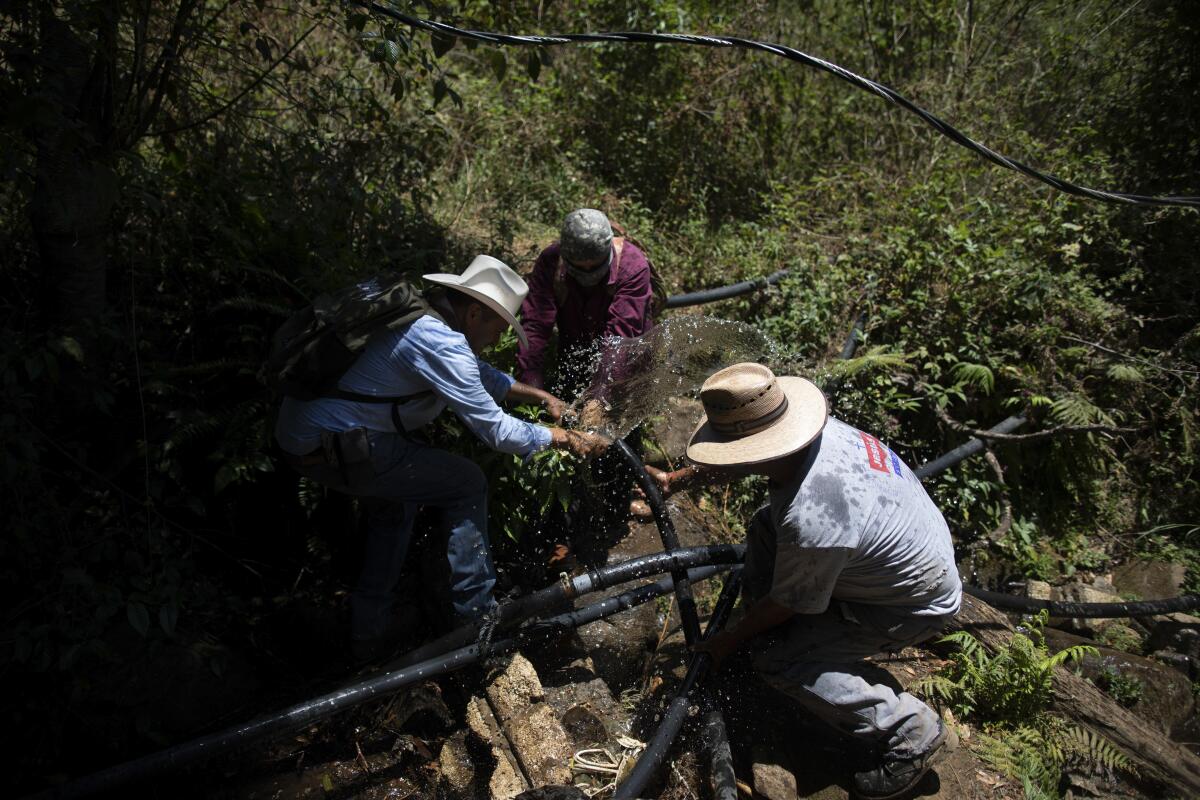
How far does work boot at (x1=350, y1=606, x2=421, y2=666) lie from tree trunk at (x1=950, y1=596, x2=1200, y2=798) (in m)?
2.88

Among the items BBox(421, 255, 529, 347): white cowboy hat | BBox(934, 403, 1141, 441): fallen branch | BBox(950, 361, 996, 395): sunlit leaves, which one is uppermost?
BBox(421, 255, 529, 347): white cowboy hat

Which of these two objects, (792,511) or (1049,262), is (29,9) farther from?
(1049,262)

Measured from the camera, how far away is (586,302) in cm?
486

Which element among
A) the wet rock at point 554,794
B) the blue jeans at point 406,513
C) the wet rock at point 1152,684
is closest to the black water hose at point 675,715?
the wet rock at point 554,794

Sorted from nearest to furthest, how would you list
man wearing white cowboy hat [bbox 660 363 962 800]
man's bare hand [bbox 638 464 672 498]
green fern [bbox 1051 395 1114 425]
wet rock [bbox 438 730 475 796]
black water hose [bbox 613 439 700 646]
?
man wearing white cowboy hat [bbox 660 363 962 800], wet rock [bbox 438 730 475 796], black water hose [bbox 613 439 700 646], man's bare hand [bbox 638 464 672 498], green fern [bbox 1051 395 1114 425]

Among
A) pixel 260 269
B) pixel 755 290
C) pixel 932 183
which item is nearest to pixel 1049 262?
pixel 932 183

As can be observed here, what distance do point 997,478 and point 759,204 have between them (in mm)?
3888

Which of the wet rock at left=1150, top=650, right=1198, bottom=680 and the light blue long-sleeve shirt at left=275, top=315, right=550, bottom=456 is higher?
the light blue long-sleeve shirt at left=275, top=315, right=550, bottom=456

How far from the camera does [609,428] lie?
4477 millimetres

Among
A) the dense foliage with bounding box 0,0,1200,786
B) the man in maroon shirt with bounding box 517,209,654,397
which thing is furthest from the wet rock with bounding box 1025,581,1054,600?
the man in maroon shirt with bounding box 517,209,654,397

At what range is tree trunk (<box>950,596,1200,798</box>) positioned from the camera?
3539 millimetres

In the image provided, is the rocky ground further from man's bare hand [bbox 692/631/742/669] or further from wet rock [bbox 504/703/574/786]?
man's bare hand [bbox 692/631/742/669]

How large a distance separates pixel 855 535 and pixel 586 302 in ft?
8.27

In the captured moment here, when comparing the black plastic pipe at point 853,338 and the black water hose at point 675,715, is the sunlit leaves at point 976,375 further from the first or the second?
the black water hose at point 675,715
